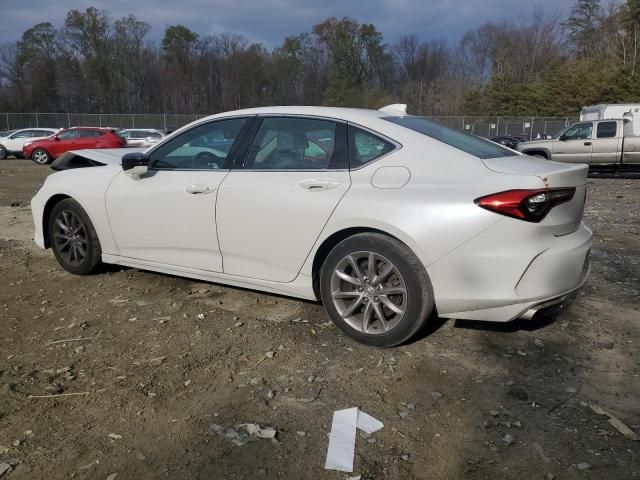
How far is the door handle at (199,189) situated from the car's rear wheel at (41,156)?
2159 centimetres

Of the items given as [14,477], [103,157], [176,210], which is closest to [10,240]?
[103,157]

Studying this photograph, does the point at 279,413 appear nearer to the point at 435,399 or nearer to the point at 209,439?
the point at 209,439

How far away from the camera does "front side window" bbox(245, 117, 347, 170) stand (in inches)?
141

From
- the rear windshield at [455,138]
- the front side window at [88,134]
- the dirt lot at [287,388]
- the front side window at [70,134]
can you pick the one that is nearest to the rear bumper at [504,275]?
Answer: the dirt lot at [287,388]

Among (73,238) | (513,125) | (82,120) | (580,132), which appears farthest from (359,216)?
(82,120)

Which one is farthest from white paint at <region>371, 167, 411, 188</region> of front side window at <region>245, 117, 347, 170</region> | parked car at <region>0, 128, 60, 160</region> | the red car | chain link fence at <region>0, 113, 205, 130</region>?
chain link fence at <region>0, 113, 205, 130</region>

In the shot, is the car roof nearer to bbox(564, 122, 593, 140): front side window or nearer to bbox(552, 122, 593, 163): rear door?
bbox(552, 122, 593, 163): rear door

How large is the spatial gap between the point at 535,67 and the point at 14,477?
262ft

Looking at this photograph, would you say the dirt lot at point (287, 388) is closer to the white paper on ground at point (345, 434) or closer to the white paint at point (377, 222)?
the white paper on ground at point (345, 434)

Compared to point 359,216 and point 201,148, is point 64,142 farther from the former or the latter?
point 359,216

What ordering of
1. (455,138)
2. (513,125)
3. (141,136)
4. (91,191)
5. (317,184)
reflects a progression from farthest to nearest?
(513,125), (141,136), (91,191), (455,138), (317,184)

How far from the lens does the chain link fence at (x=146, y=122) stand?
44.2 metres

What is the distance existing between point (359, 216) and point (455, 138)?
954mm

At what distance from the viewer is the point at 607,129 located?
1577 cm
